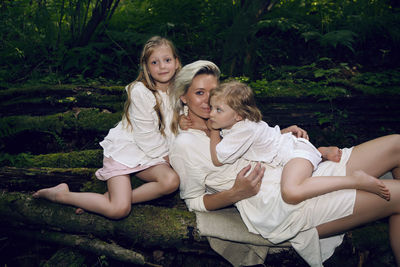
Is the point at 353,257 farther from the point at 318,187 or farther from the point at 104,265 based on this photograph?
the point at 104,265

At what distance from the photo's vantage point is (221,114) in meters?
2.48

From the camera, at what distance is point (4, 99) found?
4.43 meters

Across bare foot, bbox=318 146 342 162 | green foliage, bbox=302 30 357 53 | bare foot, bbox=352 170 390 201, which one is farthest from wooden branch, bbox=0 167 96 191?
green foliage, bbox=302 30 357 53

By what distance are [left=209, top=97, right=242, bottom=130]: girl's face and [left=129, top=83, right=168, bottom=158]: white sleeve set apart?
2.26 feet

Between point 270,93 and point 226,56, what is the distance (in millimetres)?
1137

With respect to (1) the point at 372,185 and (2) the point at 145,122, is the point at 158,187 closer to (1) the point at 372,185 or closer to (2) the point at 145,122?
(2) the point at 145,122

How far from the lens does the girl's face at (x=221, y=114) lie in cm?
247

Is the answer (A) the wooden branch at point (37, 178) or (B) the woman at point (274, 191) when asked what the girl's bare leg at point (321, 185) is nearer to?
(B) the woman at point (274, 191)

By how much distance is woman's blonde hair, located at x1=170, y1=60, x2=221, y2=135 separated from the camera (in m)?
2.73

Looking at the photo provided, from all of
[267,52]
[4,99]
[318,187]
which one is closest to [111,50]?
[4,99]

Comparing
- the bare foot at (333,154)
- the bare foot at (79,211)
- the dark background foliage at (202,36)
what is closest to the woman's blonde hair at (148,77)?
the bare foot at (79,211)

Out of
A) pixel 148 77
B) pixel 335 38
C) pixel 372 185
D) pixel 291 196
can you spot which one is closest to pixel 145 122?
pixel 148 77

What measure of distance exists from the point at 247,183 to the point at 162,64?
4.92ft

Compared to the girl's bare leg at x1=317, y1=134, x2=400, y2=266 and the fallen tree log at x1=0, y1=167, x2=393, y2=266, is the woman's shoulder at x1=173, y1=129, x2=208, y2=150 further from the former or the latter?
the girl's bare leg at x1=317, y1=134, x2=400, y2=266
